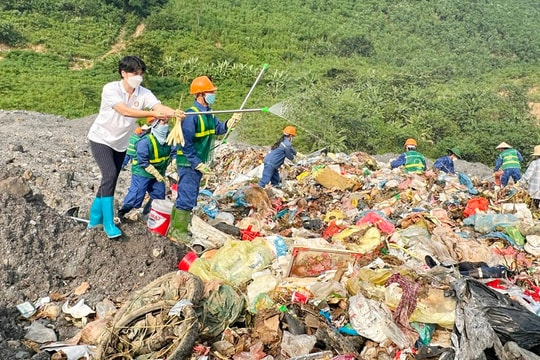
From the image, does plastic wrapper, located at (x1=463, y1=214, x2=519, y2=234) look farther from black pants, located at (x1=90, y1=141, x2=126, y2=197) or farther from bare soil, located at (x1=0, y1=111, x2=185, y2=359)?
black pants, located at (x1=90, y1=141, x2=126, y2=197)

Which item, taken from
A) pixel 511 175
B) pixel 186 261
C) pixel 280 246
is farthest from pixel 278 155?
pixel 186 261

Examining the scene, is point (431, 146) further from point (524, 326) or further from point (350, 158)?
point (524, 326)

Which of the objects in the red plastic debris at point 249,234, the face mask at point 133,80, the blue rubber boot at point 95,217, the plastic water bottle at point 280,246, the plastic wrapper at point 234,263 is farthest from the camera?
the red plastic debris at point 249,234

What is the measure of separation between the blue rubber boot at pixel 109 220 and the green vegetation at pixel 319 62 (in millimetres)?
14590

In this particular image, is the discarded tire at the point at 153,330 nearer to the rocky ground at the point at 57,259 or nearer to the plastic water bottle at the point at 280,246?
the rocky ground at the point at 57,259

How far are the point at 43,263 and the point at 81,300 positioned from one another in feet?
1.65

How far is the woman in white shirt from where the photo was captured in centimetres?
424

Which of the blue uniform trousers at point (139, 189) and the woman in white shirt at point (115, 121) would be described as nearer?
the woman in white shirt at point (115, 121)

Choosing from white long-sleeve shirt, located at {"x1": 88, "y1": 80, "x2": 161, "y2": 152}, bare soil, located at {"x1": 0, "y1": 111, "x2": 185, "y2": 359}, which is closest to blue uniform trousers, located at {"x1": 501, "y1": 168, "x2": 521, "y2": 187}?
bare soil, located at {"x1": 0, "y1": 111, "x2": 185, "y2": 359}

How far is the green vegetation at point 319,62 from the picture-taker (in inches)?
936

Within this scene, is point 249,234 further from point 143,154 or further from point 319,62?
point 319,62

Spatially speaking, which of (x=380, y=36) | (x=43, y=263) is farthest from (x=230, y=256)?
(x=380, y=36)

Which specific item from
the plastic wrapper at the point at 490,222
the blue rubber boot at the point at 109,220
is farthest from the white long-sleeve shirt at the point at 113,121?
the plastic wrapper at the point at 490,222

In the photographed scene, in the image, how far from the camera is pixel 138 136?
18.6 ft
